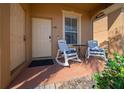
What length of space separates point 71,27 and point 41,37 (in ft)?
6.13

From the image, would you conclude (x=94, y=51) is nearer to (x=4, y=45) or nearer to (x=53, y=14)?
(x=53, y=14)

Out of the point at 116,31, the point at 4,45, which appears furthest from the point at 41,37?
the point at 4,45

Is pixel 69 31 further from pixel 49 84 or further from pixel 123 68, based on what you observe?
pixel 123 68

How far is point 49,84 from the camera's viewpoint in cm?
409

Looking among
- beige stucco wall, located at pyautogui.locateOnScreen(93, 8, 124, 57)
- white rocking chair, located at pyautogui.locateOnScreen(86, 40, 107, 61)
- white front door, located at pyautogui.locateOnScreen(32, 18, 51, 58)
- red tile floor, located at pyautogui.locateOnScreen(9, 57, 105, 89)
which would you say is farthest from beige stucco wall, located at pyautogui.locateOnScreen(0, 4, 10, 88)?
white rocking chair, located at pyautogui.locateOnScreen(86, 40, 107, 61)

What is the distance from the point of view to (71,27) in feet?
28.9

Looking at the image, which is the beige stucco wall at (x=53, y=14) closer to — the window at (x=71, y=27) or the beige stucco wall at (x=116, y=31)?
the window at (x=71, y=27)

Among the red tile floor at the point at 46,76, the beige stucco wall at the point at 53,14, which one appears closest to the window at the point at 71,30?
the beige stucco wall at the point at 53,14

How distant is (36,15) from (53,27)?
0.98m

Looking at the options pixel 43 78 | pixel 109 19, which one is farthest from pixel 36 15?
pixel 43 78

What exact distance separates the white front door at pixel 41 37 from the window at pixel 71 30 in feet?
3.59

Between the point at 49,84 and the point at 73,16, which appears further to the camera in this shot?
the point at 73,16

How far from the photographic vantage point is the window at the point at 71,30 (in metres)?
8.62

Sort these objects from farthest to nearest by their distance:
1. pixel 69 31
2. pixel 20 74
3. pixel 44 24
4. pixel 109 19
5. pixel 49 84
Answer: pixel 69 31 < pixel 44 24 < pixel 109 19 < pixel 20 74 < pixel 49 84
